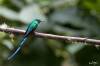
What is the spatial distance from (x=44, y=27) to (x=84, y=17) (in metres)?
0.29

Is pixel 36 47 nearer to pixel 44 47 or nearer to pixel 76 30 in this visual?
pixel 44 47

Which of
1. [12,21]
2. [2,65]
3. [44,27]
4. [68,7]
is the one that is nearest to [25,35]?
[2,65]

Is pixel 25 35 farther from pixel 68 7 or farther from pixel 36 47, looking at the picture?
pixel 68 7

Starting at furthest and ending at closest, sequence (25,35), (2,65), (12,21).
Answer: (12,21)
(2,65)
(25,35)

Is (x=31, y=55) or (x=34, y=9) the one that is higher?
(x=34, y=9)

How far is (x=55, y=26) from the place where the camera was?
7.11ft

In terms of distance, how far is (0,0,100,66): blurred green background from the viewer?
6.51ft

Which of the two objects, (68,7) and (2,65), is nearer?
(2,65)

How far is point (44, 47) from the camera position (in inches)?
81.4

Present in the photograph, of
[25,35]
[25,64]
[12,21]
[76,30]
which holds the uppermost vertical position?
[25,35]

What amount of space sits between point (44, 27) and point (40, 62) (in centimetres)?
25

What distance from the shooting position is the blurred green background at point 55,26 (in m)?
1.98

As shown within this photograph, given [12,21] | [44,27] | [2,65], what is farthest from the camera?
[44,27]

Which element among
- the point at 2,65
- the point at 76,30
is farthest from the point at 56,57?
the point at 2,65
